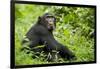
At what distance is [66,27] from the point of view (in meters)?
2.46

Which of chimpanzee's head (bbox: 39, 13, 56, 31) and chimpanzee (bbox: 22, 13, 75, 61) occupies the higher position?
chimpanzee's head (bbox: 39, 13, 56, 31)

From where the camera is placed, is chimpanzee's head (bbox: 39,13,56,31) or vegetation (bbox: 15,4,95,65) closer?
vegetation (bbox: 15,4,95,65)

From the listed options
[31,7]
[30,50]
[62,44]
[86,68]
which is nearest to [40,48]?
[30,50]

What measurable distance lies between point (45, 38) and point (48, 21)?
7.9 inches

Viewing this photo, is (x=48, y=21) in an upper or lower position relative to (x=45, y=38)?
upper

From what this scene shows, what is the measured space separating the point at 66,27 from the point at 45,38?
292 millimetres

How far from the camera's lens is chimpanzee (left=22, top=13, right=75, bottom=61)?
91.4 inches

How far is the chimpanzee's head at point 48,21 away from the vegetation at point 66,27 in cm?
5

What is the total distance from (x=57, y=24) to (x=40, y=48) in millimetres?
346

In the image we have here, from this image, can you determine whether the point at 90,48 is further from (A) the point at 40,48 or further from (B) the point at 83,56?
(A) the point at 40,48

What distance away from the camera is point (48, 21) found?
2400 mm

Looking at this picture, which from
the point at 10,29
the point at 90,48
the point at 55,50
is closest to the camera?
the point at 10,29

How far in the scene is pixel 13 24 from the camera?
224 cm

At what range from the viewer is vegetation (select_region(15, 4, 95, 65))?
7.45 feet
